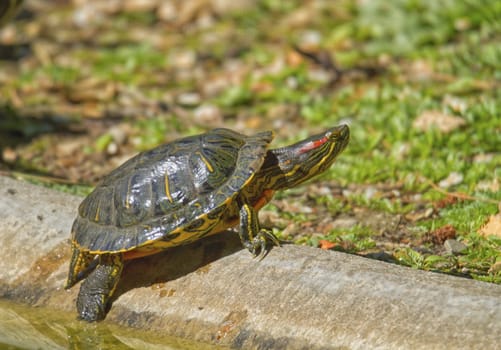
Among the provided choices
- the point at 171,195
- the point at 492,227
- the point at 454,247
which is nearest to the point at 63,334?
the point at 171,195

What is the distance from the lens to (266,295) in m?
3.69

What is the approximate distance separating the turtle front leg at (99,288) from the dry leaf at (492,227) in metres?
1.94

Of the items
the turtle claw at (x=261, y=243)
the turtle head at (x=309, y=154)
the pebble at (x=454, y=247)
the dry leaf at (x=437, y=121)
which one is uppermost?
the turtle head at (x=309, y=154)

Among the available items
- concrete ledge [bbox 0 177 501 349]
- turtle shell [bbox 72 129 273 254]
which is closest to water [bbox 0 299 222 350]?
concrete ledge [bbox 0 177 501 349]

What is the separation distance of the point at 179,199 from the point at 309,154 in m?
0.71

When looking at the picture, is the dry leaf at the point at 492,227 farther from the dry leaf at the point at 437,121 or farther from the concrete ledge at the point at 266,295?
the dry leaf at the point at 437,121

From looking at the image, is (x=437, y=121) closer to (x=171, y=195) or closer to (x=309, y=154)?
(x=309, y=154)

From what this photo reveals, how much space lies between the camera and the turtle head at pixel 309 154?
13.8 ft

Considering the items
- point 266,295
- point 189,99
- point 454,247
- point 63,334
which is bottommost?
point 189,99

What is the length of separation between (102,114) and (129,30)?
2.38 m

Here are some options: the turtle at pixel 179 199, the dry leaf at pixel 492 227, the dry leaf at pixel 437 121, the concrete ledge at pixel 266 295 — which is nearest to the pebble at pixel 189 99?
the dry leaf at pixel 437 121

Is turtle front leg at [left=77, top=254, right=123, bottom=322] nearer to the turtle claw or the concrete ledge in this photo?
the concrete ledge

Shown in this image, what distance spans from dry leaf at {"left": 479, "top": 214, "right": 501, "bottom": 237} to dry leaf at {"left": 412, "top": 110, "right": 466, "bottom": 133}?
1.52 meters

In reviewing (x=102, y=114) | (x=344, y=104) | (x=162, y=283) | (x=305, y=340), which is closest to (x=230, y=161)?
(x=162, y=283)
